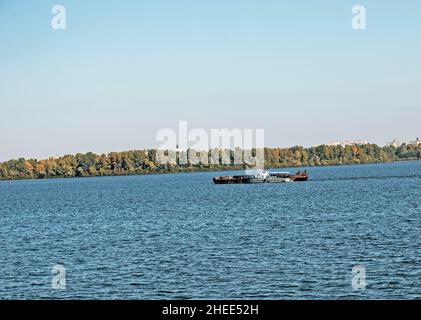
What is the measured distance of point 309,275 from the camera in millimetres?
39125

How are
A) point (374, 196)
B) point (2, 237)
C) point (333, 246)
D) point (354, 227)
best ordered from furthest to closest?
point (374, 196)
point (2, 237)
point (354, 227)
point (333, 246)

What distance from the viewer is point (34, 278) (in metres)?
42.3

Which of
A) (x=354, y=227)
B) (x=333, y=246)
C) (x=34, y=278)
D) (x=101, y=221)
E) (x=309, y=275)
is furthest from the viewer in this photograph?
(x=101, y=221)

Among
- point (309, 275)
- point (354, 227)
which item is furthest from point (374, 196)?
point (309, 275)

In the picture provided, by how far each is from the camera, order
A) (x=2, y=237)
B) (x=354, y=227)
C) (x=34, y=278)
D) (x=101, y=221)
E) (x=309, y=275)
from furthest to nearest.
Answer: (x=101, y=221) < (x=2, y=237) < (x=354, y=227) < (x=34, y=278) < (x=309, y=275)

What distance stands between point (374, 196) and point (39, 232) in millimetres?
66406
